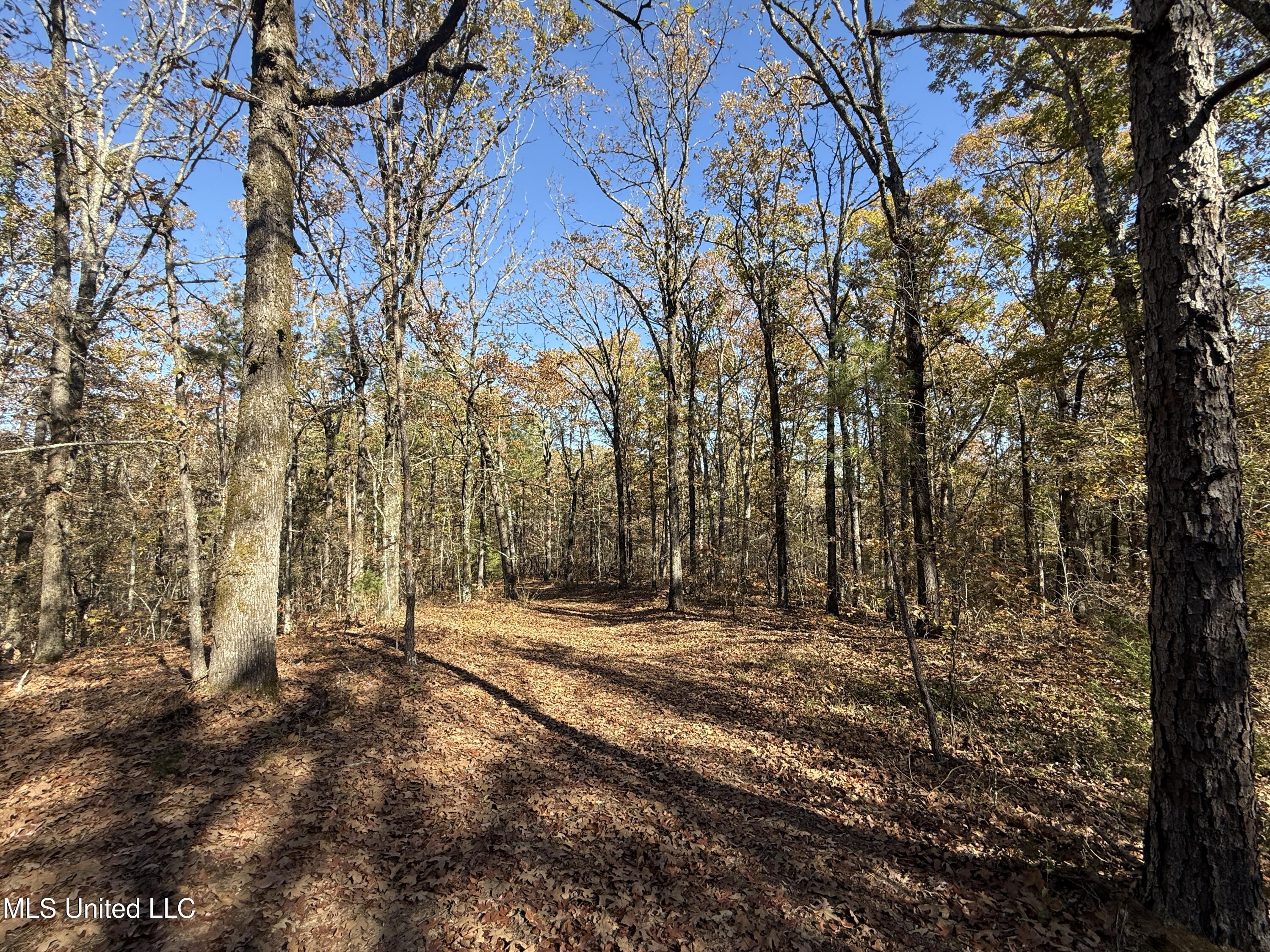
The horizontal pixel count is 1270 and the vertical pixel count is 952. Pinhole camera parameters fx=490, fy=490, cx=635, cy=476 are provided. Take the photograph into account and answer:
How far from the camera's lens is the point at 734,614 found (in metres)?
13.7

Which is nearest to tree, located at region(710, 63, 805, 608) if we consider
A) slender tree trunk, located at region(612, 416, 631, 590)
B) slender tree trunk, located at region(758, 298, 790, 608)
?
slender tree trunk, located at region(758, 298, 790, 608)

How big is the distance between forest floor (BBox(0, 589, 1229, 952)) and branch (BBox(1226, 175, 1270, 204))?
415 cm

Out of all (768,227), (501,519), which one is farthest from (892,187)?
(501,519)

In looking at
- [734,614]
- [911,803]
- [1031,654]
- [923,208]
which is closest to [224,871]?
[911,803]

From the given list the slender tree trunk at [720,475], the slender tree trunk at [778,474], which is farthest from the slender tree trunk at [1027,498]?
the slender tree trunk at [720,475]

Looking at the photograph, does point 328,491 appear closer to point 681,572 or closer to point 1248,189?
point 681,572

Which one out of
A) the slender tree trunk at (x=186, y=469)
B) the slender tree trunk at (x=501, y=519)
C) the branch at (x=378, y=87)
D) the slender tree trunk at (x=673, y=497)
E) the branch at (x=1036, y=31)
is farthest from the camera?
the slender tree trunk at (x=501, y=519)

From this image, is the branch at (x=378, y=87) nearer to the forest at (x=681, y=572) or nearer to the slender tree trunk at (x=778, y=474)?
the forest at (x=681, y=572)

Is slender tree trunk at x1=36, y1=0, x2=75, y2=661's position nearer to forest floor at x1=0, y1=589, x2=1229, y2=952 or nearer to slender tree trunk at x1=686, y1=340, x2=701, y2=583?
forest floor at x1=0, y1=589, x2=1229, y2=952

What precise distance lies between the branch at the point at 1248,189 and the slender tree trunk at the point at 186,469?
30.5ft

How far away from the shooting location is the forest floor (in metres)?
3.14

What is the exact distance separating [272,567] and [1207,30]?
9070 mm

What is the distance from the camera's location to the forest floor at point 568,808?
3.14m

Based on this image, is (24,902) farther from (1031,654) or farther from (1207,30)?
(1031,654)
